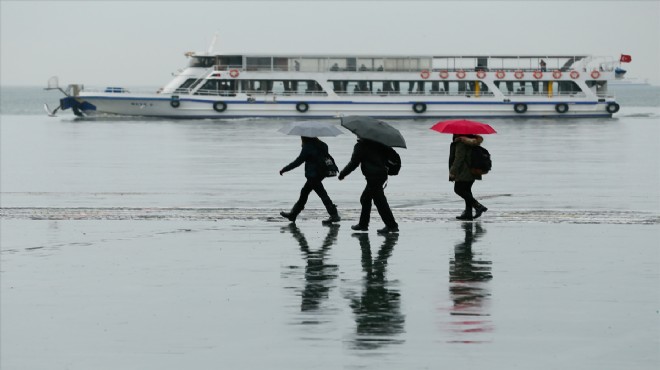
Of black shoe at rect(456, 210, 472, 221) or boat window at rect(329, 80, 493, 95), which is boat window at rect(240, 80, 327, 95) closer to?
boat window at rect(329, 80, 493, 95)

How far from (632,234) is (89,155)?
24253mm

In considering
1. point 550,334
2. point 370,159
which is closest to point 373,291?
point 550,334

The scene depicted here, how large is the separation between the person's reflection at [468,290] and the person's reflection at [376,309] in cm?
47

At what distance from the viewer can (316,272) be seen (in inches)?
517

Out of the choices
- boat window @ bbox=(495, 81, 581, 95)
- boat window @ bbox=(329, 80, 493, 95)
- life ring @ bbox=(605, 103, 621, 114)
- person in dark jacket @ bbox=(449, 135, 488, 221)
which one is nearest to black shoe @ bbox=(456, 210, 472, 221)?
person in dark jacket @ bbox=(449, 135, 488, 221)

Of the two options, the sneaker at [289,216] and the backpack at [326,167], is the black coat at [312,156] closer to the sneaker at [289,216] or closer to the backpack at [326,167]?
the backpack at [326,167]

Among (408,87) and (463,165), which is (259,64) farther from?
(463,165)

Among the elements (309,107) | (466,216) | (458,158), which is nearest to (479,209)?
(466,216)

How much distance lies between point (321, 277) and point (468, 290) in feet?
5.01

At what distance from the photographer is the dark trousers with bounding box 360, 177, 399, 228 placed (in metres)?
16.4

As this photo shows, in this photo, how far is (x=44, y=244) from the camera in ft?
50.5

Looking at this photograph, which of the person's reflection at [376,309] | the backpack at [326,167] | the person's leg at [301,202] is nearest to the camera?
the person's reflection at [376,309]

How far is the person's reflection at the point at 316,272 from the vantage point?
37.6 feet

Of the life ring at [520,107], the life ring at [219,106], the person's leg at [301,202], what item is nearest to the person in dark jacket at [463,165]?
the person's leg at [301,202]
